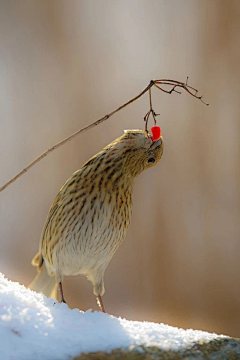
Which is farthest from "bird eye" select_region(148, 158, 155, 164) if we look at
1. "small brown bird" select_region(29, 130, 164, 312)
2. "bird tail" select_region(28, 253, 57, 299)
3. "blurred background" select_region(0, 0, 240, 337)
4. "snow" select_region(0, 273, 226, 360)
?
"blurred background" select_region(0, 0, 240, 337)

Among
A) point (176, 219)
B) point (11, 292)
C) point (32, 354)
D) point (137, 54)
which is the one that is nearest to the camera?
point (32, 354)

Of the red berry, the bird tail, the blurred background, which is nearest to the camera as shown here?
the red berry

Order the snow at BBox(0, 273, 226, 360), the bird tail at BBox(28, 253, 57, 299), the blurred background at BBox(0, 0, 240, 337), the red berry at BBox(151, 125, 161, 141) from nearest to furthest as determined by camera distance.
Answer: the snow at BBox(0, 273, 226, 360), the red berry at BBox(151, 125, 161, 141), the bird tail at BBox(28, 253, 57, 299), the blurred background at BBox(0, 0, 240, 337)

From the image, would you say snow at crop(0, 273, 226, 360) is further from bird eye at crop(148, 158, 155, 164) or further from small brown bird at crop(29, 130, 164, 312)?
bird eye at crop(148, 158, 155, 164)

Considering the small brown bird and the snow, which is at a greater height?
the small brown bird

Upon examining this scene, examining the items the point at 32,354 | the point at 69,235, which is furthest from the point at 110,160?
the point at 32,354

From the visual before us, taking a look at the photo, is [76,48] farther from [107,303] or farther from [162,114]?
[107,303]

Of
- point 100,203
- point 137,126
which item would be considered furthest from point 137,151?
point 137,126
